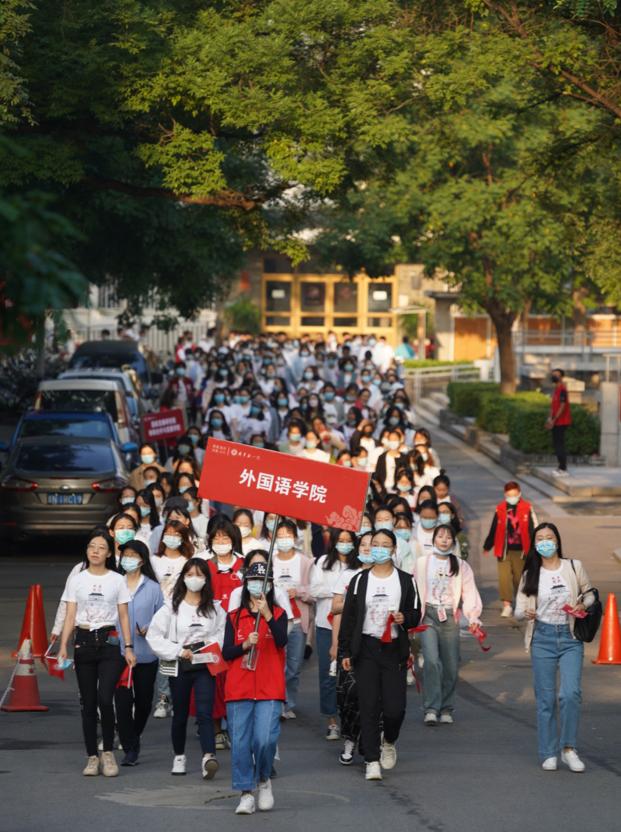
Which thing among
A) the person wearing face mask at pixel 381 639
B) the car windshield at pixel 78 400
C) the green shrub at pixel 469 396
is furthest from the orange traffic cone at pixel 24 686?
the green shrub at pixel 469 396

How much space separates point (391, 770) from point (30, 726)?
2.87 metres

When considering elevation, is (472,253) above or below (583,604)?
above

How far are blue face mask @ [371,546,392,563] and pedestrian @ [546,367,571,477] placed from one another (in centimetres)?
1849

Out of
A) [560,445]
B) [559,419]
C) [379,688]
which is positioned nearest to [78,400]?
[559,419]

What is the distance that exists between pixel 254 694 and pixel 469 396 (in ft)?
105

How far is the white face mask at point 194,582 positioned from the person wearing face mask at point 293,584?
204 centimetres

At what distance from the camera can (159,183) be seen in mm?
26734

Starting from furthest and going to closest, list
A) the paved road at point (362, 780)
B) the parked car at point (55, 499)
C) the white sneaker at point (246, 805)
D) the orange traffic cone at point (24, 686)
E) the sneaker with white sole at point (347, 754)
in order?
1. the parked car at point (55, 499)
2. the orange traffic cone at point (24, 686)
3. the sneaker with white sole at point (347, 754)
4. the white sneaker at point (246, 805)
5. the paved road at point (362, 780)

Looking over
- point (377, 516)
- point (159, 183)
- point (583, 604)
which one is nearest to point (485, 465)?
point (159, 183)

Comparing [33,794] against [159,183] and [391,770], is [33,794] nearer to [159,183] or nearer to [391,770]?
[391,770]

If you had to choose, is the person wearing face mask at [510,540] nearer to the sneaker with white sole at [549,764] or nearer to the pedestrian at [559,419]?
the sneaker with white sole at [549,764]

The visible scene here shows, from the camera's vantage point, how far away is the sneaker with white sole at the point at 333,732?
40.0 ft

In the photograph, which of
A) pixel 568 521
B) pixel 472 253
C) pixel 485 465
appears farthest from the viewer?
pixel 472 253

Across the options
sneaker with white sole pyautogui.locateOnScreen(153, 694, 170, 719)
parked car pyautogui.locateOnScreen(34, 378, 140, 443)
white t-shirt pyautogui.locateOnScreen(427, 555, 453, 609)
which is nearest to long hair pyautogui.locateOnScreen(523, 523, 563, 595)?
white t-shirt pyautogui.locateOnScreen(427, 555, 453, 609)
